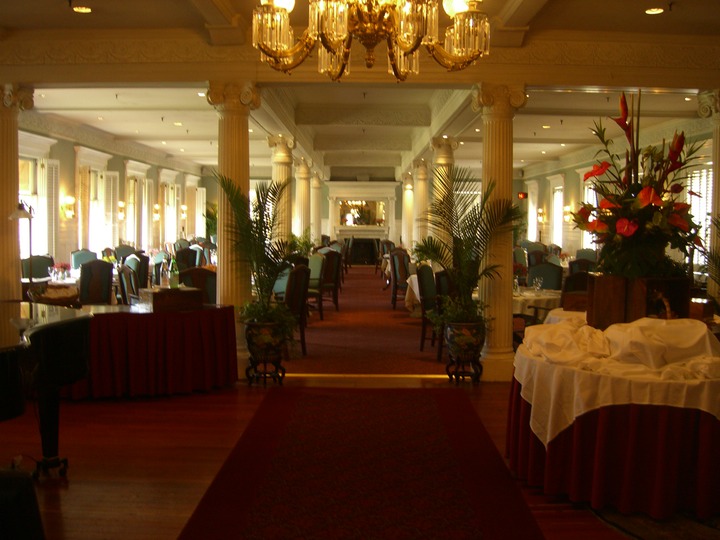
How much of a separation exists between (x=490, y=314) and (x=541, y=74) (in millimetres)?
2246

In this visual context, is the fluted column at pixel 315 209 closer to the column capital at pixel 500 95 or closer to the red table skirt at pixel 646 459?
the column capital at pixel 500 95

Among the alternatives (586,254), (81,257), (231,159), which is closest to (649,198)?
(231,159)

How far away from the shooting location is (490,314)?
6934 mm

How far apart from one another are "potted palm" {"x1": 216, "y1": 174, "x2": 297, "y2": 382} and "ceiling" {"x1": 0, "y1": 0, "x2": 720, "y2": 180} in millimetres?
1214

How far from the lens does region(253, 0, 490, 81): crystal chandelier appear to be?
3377 mm

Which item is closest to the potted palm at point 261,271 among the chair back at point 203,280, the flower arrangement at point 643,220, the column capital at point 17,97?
the chair back at point 203,280

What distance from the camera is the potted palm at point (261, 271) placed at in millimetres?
6449

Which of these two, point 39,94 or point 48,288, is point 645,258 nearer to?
point 48,288

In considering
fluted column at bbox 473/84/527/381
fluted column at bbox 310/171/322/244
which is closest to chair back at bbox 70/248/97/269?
fluted column at bbox 310/171/322/244

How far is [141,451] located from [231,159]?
305 cm

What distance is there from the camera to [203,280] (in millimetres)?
7699

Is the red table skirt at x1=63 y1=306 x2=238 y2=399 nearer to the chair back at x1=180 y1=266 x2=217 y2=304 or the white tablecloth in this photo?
the chair back at x1=180 y1=266 x2=217 y2=304

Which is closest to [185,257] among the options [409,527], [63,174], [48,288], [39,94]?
[63,174]

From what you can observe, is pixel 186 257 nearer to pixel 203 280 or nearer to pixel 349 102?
pixel 349 102
